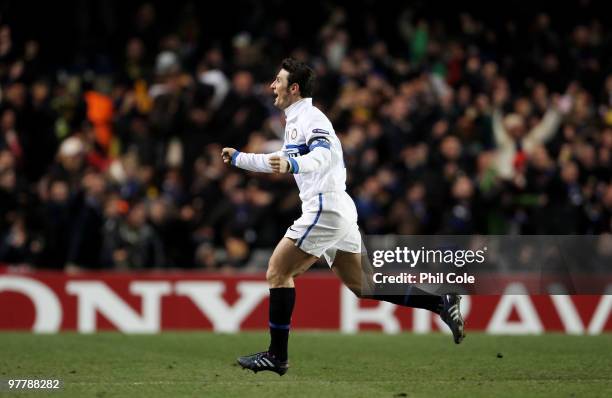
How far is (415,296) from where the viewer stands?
8.73m

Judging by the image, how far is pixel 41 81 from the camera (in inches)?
621

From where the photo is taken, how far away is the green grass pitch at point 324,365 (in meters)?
8.01

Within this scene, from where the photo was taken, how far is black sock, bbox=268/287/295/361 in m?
8.38

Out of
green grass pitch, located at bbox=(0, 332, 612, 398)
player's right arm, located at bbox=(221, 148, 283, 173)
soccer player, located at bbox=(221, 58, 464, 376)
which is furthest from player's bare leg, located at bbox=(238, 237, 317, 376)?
player's right arm, located at bbox=(221, 148, 283, 173)

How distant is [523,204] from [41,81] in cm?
660

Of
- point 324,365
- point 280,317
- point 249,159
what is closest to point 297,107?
point 249,159

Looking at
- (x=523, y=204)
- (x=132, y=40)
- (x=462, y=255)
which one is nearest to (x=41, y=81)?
(x=132, y=40)

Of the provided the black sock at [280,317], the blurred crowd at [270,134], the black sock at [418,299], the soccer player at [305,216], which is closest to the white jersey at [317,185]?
the soccer player at [305,216]

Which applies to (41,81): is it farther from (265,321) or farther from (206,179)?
(265,321)

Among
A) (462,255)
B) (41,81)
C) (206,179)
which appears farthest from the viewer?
(41,81)

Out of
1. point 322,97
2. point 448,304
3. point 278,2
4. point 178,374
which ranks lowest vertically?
point 178,374

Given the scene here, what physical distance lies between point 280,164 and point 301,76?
0.91 m

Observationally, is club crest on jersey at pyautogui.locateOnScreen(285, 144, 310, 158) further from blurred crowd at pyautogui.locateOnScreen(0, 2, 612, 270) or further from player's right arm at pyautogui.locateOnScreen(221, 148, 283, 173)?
blurred crowd at pyautogui.locateOnScreen(0, 2, 612, 270)

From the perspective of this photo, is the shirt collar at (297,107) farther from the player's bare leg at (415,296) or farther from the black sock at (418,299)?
the black sock at (418,299)
